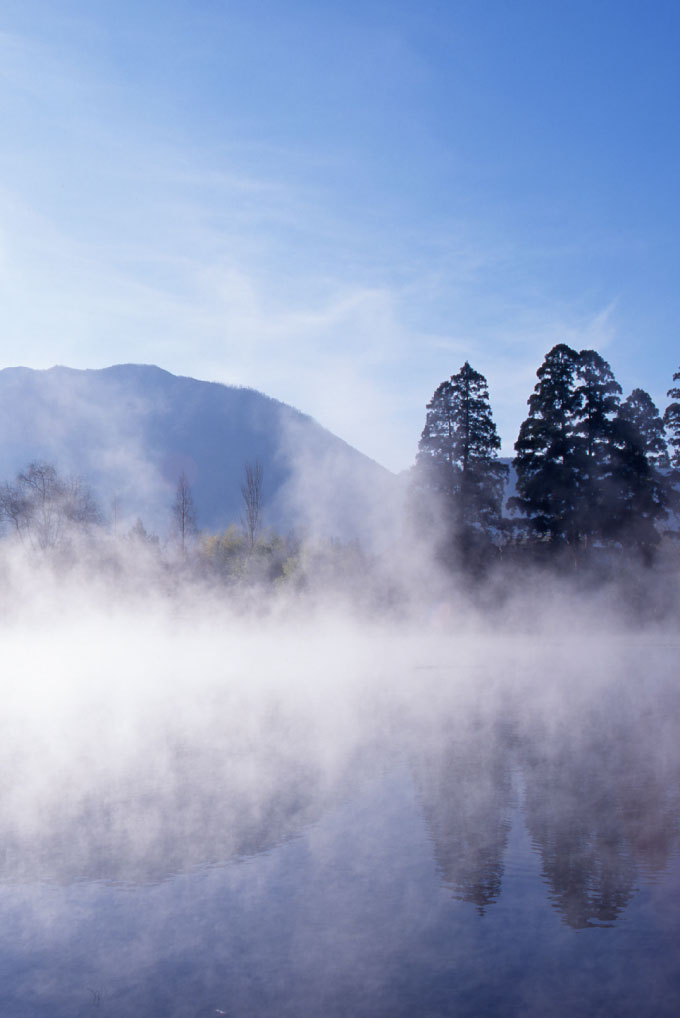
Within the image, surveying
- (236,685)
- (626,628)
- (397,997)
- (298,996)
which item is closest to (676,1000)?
(397,997)

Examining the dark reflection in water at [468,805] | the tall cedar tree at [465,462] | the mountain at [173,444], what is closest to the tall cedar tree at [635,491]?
the tall cedar tree at [465,462]

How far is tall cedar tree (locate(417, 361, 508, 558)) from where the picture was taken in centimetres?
1984

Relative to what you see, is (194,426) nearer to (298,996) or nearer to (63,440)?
(63,440)

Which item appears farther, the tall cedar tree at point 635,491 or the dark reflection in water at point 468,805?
the tall cedar tree at point 635,491

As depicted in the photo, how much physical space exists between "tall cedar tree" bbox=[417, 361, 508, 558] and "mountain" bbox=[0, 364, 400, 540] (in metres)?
42.5

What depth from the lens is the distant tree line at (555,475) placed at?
19359 mm

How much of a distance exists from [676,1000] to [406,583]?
16016mm

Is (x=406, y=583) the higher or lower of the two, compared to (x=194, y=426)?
lower

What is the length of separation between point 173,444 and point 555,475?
98695 mm

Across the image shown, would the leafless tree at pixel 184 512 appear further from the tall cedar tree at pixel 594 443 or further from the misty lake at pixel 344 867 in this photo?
the misty lake at pixel 344 867

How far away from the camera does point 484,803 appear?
400 centimetres

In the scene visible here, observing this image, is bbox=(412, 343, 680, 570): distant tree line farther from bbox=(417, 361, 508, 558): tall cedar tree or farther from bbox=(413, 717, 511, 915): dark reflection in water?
bbox=(413, 717, 511, 915): dark reflection in water

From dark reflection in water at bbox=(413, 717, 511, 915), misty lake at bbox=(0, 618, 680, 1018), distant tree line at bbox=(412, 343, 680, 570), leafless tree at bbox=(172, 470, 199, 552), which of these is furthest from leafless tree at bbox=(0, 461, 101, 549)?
dark reflection in water at bbox=(413, 717, 511, 915)

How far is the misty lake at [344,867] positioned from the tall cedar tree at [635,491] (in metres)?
13.5
